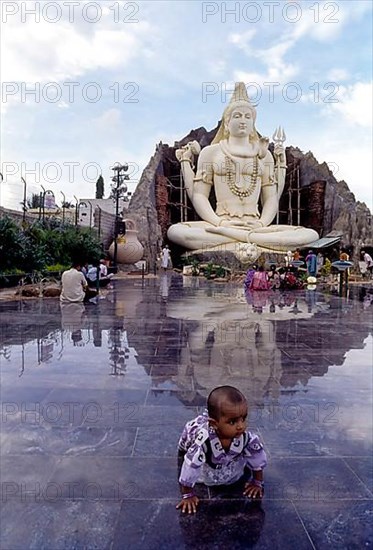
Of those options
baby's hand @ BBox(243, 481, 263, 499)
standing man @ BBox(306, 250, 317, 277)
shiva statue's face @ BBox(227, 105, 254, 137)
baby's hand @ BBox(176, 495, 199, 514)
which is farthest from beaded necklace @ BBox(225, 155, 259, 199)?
baby's hand @ BBox(176, 495, 199, 514)

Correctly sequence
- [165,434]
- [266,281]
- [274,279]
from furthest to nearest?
1. [274,279]
2. [266,281]
3. [165,434]

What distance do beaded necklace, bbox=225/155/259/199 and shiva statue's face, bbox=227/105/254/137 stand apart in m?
1.33

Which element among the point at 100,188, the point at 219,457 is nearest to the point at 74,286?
the point at 219,457

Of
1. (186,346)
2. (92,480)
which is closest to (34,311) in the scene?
(186,346)

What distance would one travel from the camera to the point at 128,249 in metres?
22.6

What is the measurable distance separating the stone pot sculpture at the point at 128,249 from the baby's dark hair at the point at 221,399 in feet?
67.0

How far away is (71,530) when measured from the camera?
6.60 feet

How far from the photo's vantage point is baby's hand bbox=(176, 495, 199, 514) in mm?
2152

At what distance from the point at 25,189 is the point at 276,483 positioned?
17.0 metres

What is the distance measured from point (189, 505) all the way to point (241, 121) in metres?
24.5

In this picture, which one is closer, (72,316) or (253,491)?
(253,491)

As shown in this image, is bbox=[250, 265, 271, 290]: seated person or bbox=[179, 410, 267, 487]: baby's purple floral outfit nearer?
bbox=[179, 410, 267, 487]: baby's purple floral outfit

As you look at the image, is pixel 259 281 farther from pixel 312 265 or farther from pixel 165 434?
pixel 165 434

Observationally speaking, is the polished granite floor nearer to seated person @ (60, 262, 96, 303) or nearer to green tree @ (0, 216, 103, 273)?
seated person @ (60, 262, 96, 303)
